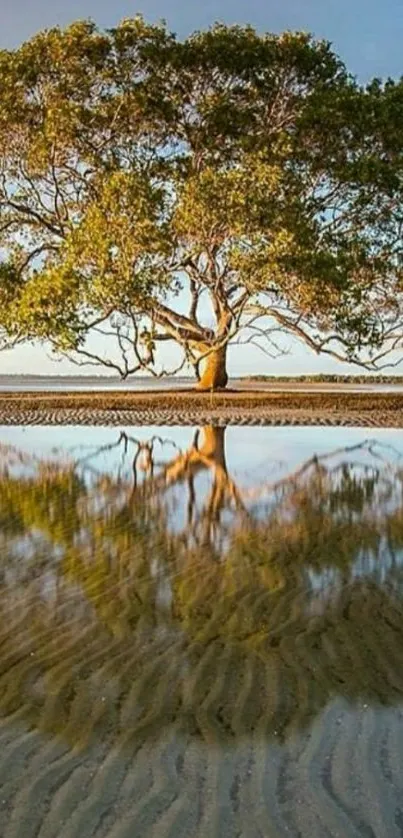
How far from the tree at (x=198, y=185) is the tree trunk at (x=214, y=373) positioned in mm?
2307

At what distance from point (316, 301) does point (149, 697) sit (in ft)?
85.2

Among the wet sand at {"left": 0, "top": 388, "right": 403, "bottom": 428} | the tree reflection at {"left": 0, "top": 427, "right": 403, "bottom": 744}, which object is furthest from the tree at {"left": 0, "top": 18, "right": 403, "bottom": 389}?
the tree reflection at {"left": 0, "top": 427, "right": 403, "bottom": 744}

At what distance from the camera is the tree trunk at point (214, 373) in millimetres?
38625

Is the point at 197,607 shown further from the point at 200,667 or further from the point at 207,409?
the point at 207,409

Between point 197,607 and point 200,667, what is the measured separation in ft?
4.29

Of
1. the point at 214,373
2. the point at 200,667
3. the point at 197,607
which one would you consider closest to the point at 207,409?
the point at 214,373

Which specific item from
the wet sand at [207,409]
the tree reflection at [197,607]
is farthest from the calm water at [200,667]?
the wet sand at [207,409]

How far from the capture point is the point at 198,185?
2744 cm

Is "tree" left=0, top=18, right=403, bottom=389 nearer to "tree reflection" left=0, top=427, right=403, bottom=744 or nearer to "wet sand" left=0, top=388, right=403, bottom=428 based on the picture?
"wet sand" left=0, top=388, right=403, bottom=428

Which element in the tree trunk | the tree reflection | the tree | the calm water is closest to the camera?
the calm water

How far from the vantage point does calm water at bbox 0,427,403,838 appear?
11.2ft

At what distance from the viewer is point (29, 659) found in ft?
16.9

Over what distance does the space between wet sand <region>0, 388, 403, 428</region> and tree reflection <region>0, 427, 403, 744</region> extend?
16.7 meters

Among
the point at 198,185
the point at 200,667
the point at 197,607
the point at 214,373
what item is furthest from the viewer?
the point at 214,373
